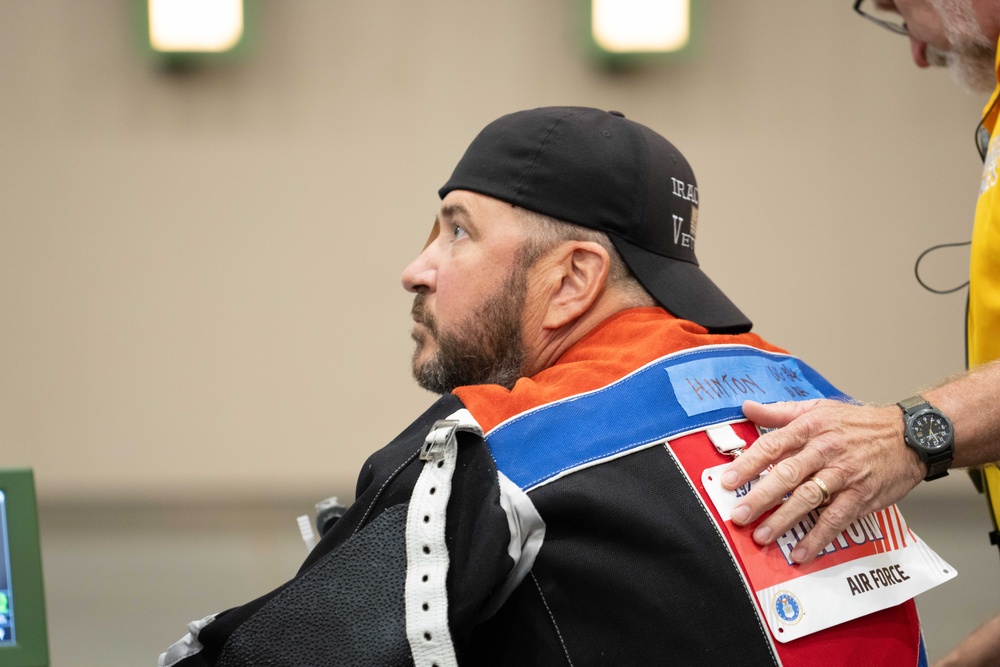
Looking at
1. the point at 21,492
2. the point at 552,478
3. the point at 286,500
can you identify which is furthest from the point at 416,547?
the point at 286,500

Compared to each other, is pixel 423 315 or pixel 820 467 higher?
pixel 423 315

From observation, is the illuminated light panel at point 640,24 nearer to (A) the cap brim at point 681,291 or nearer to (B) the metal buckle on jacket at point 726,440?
(A) the cap brim at point 681,291

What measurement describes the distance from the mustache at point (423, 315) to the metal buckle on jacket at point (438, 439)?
1.51 ft

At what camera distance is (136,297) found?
333cm

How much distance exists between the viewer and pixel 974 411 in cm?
120

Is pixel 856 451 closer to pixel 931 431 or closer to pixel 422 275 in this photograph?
pixel 931 431

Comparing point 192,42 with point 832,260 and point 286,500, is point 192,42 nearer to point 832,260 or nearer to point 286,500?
point 286,500

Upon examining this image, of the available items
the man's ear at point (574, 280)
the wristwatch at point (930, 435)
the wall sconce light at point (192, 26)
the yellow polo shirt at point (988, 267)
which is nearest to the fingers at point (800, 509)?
the wristwatch at point (930, 435)

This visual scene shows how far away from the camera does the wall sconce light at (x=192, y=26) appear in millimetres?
3195

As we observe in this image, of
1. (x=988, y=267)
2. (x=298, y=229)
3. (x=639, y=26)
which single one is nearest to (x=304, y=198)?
(x=298, y=229)

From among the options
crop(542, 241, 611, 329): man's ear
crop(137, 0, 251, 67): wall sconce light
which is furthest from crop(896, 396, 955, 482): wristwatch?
crop(137, 0, 251, 67): wall sconce light

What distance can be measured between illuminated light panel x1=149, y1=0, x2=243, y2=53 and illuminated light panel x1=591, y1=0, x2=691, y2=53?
4.22ft

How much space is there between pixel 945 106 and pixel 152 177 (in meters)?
2.96

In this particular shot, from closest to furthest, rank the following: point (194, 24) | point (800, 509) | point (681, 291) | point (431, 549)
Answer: point (431, 549) → point (800, 509) → point (681, 291) → point (194, 24)
